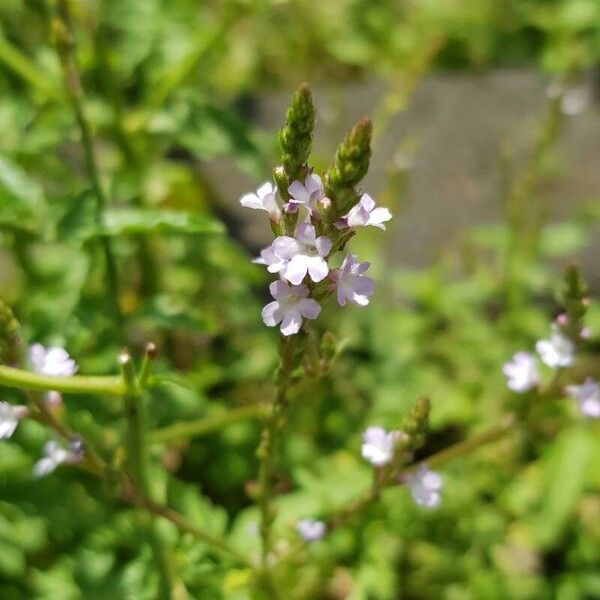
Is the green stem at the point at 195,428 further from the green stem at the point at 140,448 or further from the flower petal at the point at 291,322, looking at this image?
the flower petal at the point at 291,322

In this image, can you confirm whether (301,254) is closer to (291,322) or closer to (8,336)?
(291,322)

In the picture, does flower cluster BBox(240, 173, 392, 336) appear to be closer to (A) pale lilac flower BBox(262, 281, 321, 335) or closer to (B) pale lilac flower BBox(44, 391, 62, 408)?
(A) pale lilac flower BBox(262, 281, 321, 335)

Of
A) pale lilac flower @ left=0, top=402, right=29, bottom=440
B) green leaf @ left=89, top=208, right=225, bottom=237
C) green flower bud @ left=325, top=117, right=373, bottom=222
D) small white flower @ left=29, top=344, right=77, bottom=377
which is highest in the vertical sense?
green leaf @ left=89, top=208, right=225, bottom=237

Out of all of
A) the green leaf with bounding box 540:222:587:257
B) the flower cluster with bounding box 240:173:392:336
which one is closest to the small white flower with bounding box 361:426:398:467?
the flower cluster with bounding box 240:173:392:336

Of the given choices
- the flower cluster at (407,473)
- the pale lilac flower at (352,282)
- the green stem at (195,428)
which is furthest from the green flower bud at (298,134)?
the green stem at (195,428)

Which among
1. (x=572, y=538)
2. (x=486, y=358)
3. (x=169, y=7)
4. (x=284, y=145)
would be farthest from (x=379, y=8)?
(x=284, y=145)

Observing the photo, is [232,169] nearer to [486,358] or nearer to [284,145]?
[486,358]
